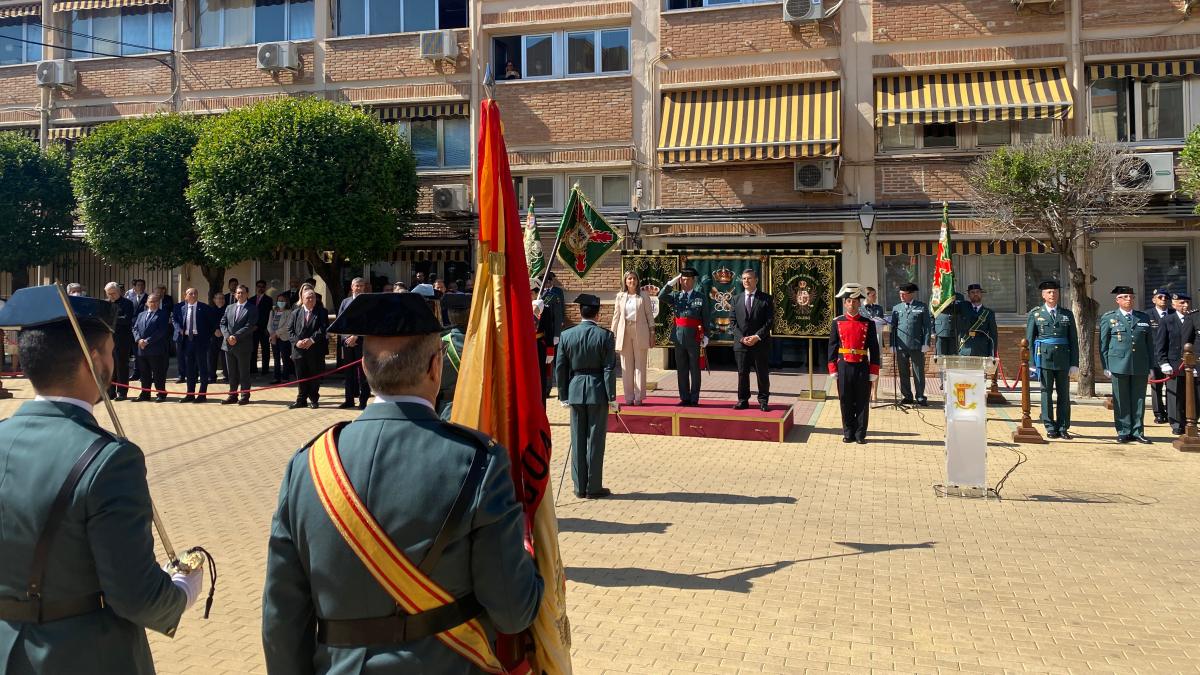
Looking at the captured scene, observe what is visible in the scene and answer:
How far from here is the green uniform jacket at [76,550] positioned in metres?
2.46

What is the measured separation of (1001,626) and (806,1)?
1543 cm

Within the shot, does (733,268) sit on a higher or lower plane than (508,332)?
higher

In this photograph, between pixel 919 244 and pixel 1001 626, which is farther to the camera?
pixel 919 244

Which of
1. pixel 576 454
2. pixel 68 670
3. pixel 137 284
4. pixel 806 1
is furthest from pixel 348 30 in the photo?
pixel 68 670

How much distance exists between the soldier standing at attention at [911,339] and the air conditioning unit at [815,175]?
4158 mm

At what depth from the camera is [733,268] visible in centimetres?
1812

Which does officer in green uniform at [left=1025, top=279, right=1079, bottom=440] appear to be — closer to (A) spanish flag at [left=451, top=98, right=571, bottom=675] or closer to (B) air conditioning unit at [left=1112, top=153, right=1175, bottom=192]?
(B) air conditioning unit at [left=1112, top=153, right=1175, bottom=192]

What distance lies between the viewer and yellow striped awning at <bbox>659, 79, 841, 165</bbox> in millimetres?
17656

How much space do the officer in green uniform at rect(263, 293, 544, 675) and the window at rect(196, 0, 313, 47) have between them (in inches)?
858

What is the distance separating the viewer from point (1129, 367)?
11031 mm

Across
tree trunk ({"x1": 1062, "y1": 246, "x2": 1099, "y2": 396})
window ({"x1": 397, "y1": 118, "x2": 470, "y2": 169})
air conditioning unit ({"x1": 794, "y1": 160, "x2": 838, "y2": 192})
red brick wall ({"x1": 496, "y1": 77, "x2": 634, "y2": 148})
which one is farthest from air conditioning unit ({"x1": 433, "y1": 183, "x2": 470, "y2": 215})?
tree trunk ({"x1": 1062, "y1": 246, "x2": 1099, "y2": 396})

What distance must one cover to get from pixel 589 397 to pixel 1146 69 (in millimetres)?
14662

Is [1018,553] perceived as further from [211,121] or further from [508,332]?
[211,121]

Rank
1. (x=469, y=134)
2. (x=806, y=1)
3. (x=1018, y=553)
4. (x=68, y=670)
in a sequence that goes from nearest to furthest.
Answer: (x=68, y=670) < (x=1018, y=553) < (x=806, y=1) < (x=469, y=134)
